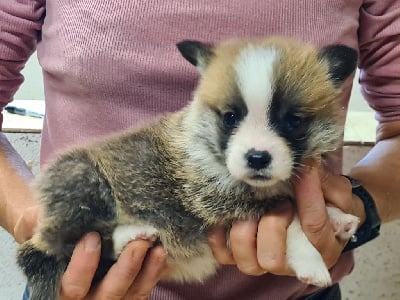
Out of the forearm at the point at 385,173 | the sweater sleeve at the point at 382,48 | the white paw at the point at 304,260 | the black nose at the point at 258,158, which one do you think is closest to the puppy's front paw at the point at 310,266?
the white paw at the point at 304,260

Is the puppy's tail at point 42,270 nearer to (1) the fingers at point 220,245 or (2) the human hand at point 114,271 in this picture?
(2) the human hand at point 114,271

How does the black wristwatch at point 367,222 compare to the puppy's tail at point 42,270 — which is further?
the black wristwatch at point 367,222

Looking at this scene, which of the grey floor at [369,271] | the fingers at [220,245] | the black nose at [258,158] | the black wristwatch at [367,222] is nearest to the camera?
the black nose at [258,158]

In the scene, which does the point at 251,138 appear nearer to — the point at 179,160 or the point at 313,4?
the point at 179,160

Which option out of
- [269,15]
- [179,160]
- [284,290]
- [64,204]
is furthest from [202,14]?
[284,290]

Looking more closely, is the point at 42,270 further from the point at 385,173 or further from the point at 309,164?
the point at 385,173

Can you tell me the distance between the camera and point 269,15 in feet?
3.02

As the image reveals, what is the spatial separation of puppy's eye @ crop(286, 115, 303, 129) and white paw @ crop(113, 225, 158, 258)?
214 mm

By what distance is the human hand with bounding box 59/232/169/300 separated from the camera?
2.70 ft

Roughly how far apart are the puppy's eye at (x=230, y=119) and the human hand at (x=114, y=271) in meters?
0.17

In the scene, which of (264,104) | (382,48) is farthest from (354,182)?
(264,104)

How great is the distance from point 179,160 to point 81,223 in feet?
0.48

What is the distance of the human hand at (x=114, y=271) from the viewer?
82cm

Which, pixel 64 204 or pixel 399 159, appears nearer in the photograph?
pixel 64 204
